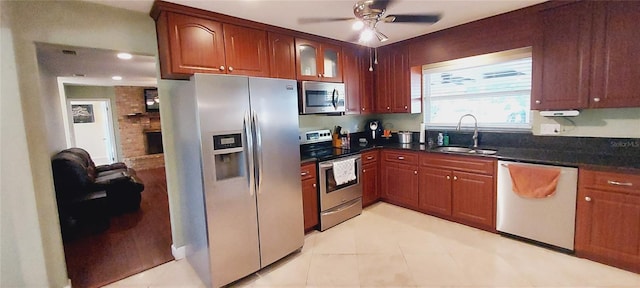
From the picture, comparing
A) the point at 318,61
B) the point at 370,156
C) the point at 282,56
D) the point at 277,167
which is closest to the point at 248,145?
the point at 277,167

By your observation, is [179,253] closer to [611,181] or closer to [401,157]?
[401,157]

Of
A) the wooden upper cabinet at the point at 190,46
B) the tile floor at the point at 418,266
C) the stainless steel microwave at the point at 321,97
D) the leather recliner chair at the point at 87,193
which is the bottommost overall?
the tile floor at the point at 418,266

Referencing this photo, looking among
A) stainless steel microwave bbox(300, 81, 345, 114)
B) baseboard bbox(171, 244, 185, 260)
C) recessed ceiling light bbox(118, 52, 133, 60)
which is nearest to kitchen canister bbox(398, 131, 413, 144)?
stainless steel microwave bbox(300, 81, 345, 114)

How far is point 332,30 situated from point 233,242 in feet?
7.99

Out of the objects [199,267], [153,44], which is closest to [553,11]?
[153,44]

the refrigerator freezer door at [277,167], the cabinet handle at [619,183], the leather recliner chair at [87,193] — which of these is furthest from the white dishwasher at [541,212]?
the leather recliner chair at [87,193]

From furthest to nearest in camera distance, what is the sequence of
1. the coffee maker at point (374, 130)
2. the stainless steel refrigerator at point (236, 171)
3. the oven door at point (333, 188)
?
1. the coffee maker at point (374, 130)
2. the oven door at point (333, 188)
3. the stainless steel refrigerator at point (236, 171)

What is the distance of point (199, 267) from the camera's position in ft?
7.83

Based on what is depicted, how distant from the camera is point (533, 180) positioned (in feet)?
8.45

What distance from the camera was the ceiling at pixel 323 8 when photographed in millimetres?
2271

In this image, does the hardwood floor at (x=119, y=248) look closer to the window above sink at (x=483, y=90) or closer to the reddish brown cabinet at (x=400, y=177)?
the reddish brown cabinet at (x=400, y=177)

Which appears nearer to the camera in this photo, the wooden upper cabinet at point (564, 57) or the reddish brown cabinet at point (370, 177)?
the wooden upper cabinet at point (564, 57)

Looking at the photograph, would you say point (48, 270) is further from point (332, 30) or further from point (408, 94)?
point (408, 94)

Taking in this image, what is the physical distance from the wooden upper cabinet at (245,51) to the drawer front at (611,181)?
3.01m
